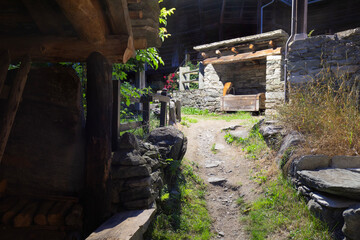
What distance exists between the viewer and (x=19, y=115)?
2.81 metres

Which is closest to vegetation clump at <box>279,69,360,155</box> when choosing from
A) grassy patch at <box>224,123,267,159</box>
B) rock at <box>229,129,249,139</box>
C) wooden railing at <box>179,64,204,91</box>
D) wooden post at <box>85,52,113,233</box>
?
grassy patch at <box>224,123,267,159</box>

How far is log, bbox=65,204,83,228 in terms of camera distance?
248cm

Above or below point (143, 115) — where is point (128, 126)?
below

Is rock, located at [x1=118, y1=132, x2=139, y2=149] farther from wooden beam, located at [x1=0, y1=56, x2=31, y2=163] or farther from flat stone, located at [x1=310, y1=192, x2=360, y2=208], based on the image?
flat stone, located at [x1=310, y1=192, x2=360, y2=208]

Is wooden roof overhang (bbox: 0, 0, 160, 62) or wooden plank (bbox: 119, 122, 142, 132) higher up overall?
wooden roof overhang (bbox: 0, 0, 160, 62)

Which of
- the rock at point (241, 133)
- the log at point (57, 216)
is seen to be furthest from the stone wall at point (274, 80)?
the log at point (57, 216)

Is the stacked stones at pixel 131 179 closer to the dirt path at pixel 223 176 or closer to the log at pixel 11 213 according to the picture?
the log at pixel 11 213

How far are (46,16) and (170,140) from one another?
8.64 ft

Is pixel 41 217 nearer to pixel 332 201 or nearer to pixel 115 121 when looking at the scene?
pixel 115 121

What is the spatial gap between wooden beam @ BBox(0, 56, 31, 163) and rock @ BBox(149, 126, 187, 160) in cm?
231

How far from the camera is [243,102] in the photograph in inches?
406

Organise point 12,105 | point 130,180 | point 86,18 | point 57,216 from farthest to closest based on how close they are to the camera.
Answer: point 130,180 → point 57,216 → point 12,105 → point 86,18

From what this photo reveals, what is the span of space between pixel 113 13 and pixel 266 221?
9.93ft

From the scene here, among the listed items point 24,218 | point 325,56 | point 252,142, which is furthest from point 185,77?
point 24,218
